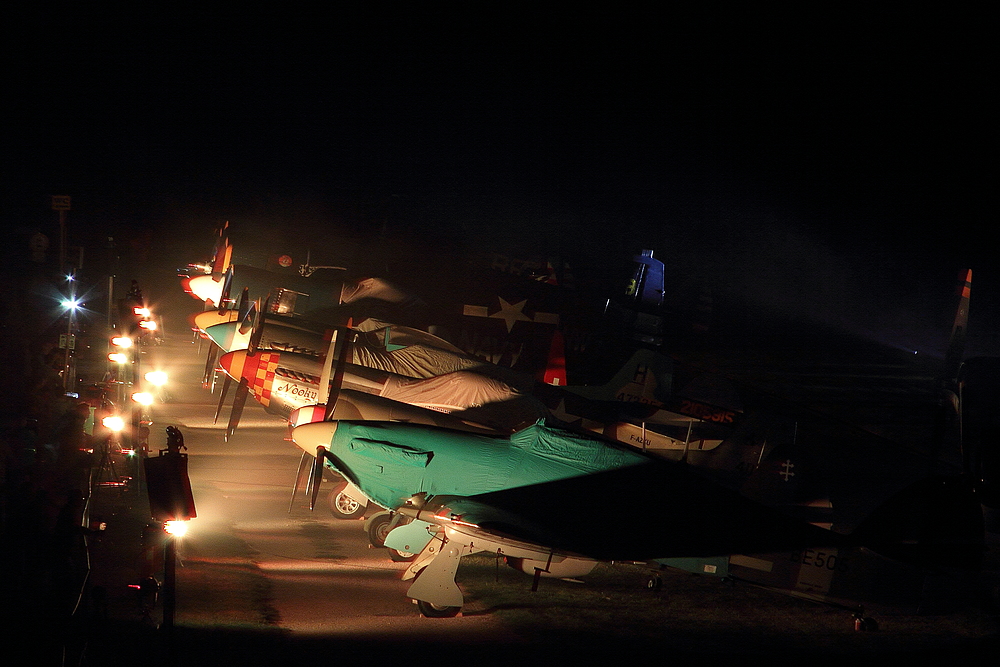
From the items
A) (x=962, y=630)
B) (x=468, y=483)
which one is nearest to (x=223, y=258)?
(x=468, y=483)

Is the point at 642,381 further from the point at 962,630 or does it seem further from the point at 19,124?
the point at 19,124

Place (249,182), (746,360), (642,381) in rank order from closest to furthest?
1. (642,381)
2. (746,360)
3. (249,182)

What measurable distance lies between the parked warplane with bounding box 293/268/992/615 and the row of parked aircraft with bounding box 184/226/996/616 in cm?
2

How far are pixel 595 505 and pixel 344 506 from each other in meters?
4.70

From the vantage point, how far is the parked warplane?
8.42 metres

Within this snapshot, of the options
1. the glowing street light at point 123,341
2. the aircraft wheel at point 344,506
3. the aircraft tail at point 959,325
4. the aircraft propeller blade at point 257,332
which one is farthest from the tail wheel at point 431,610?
the aircraft tail at point 959,325

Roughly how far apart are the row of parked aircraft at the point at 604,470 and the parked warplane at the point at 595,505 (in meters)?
0.02

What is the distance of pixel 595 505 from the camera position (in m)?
9.28

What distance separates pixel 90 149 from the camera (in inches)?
2279

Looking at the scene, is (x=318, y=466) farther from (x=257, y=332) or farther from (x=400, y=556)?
(x=257, y=332)

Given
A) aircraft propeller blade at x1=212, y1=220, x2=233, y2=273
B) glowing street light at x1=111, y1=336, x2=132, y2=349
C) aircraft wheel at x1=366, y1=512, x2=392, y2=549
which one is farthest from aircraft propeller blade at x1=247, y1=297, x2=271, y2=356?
aircraft propeller blade at x1=212, y1=220, x2=233, y2=273

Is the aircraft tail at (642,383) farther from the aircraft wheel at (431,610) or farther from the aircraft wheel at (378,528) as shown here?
the aircraft wheel at (431,610)

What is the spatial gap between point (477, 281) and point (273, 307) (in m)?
6.36

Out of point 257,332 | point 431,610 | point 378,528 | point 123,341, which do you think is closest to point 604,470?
point 431,610
